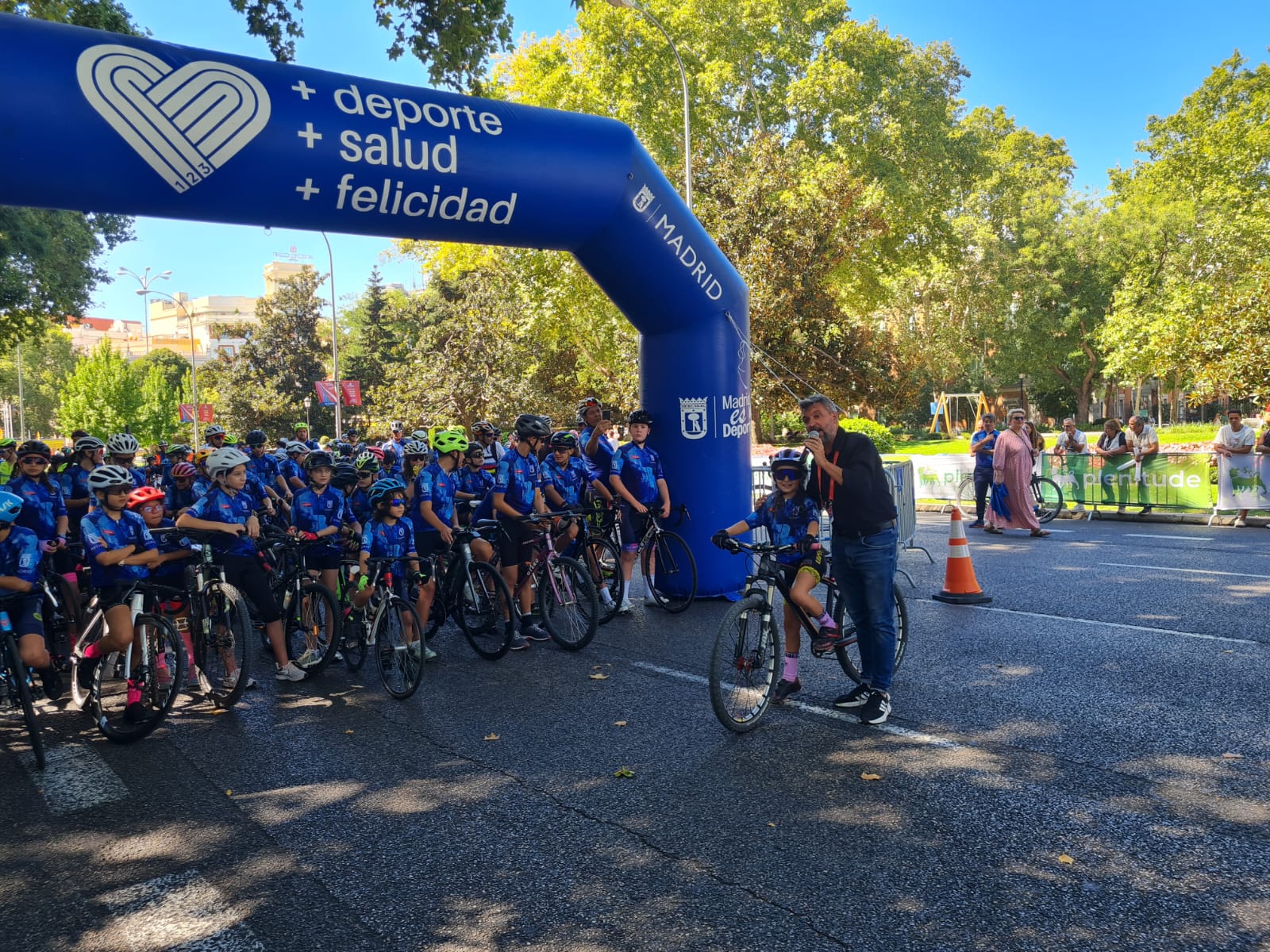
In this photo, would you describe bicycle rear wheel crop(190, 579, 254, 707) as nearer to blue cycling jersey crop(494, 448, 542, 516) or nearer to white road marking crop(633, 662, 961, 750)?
blue cycling jersey crop(494, 448, 542, 516)

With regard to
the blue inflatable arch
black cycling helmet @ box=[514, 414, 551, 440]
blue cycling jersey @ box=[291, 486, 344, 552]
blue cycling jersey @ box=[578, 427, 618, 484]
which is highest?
the blue inflatable arch

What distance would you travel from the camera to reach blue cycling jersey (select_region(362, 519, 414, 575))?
7.67 m

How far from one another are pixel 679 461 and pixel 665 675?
330 cm

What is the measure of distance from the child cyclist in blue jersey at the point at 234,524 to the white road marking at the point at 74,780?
5.06ft

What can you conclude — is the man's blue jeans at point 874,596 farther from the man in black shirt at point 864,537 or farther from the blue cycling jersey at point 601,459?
the blue cycling jersey at point 601,459

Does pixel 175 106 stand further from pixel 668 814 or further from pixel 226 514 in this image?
pixel 668 814

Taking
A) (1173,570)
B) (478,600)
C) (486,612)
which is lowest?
(1173,570)

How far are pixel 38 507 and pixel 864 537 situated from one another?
688cm

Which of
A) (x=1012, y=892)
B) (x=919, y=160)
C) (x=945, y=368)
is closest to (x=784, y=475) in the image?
(x=1012, y=892)

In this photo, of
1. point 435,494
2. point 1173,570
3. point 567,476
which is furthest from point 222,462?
point 1173,570

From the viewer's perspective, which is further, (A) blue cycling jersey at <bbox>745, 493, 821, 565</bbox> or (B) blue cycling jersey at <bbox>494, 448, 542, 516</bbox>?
(B) blue cycling jersey at <bbox>494, 448, 542, 516</bbox>

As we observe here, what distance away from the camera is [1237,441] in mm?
15586

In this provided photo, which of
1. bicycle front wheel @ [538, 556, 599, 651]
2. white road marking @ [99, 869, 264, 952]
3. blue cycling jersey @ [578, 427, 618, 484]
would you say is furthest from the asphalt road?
blue cycling jersey @ [578, 427, 618, 484]

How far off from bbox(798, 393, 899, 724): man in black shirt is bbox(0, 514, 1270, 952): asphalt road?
32 centimetres
